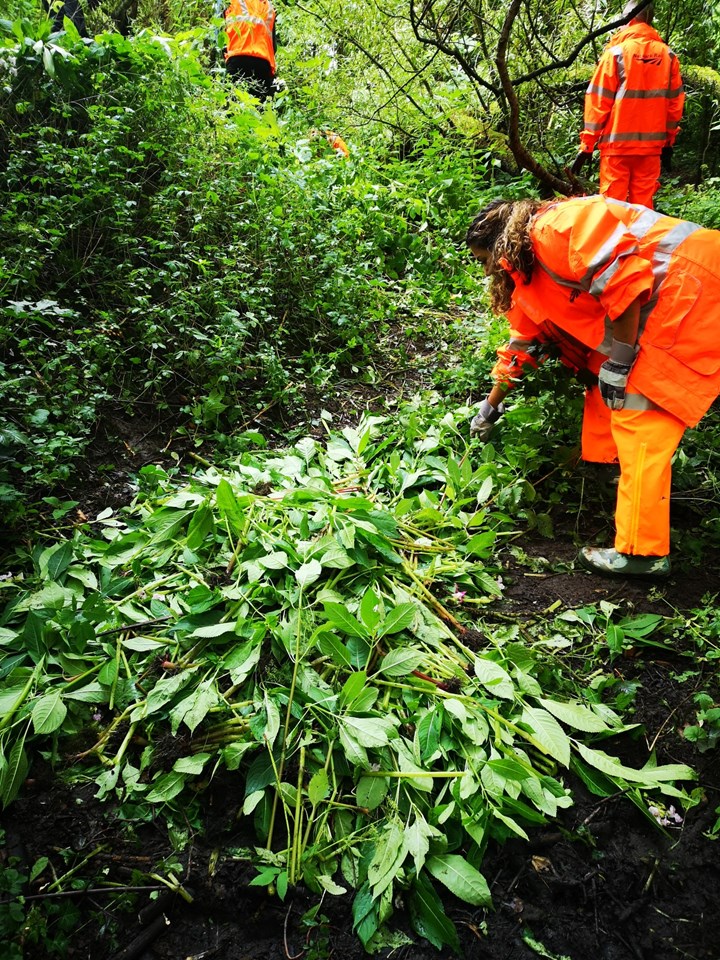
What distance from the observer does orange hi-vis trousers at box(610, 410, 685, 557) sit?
2.31m

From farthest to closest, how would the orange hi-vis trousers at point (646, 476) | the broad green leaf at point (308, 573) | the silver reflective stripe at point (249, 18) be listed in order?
the silver reflective stripe at point (249, 18) → the orange hi-vis trousers at point (646, 476) → the broad green leaf at point (308, 573)

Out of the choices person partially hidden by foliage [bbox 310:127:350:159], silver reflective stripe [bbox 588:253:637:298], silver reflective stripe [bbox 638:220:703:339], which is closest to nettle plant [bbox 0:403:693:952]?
silver reflective stripe [bbox 588:253:637:298]

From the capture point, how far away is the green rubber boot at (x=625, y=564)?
242 centimetres

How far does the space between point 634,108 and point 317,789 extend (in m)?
4.77

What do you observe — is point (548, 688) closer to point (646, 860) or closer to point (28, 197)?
point (646, 860)

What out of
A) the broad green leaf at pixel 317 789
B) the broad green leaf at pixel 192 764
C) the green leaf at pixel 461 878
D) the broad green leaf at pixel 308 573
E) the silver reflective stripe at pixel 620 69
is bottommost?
the green leaf at pixel 461 878

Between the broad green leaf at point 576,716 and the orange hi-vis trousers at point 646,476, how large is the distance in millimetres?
756

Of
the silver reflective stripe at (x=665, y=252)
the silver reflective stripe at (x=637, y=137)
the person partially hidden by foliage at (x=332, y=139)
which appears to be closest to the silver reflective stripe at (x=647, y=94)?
the silver reflective stripe at (x=637, y=137)

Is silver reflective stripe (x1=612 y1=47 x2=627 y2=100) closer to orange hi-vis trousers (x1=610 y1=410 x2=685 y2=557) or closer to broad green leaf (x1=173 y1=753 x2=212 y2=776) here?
orange hi-vis trousers (x1=610 y1=410 x2=685 y2=557)

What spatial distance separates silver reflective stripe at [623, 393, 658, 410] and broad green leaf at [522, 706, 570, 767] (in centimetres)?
Answer: 122

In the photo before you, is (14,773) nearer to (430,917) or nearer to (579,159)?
(430,917)

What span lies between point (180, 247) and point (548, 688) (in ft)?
10.9

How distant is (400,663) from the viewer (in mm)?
1897

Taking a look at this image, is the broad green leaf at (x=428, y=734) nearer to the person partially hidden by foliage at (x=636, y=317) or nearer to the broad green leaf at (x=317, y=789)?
the broad green leaf at (x=317, y=789)
